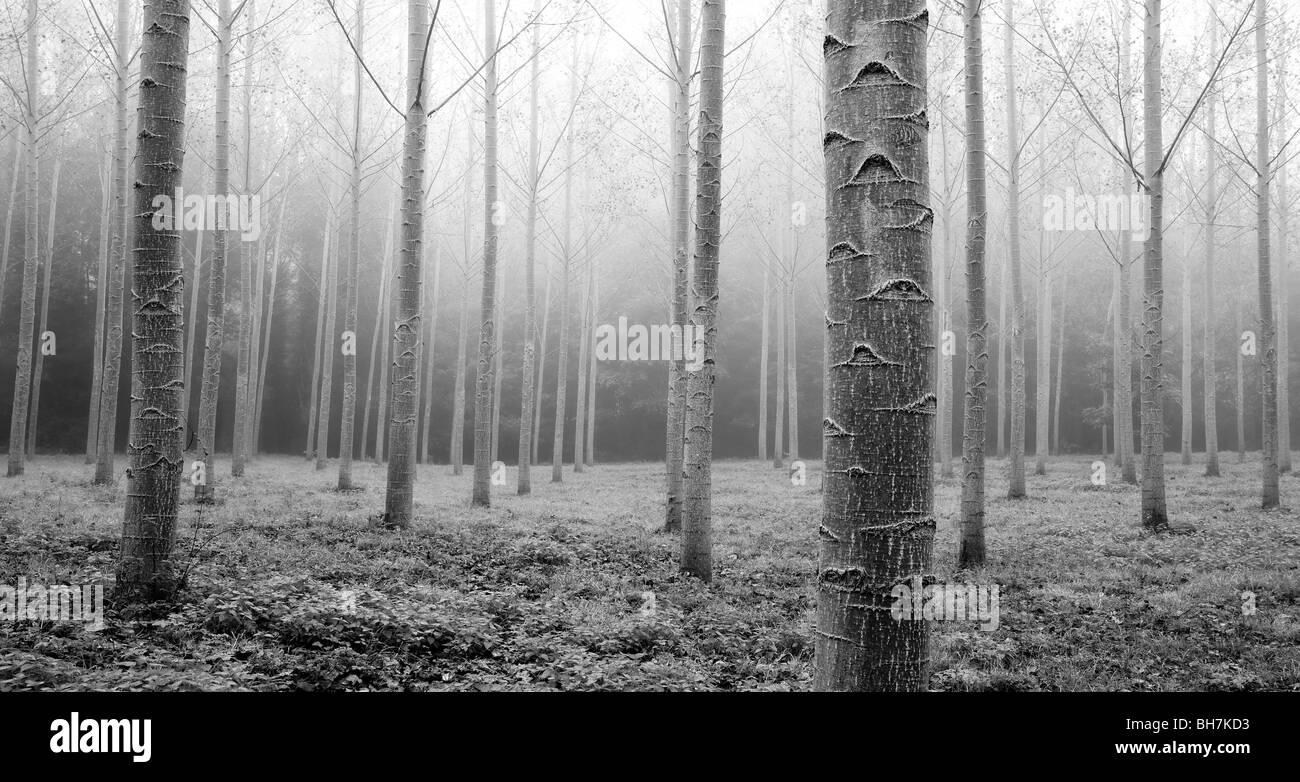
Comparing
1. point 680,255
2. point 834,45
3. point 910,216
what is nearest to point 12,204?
point 680,255

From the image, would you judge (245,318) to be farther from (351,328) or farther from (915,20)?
(915,20)

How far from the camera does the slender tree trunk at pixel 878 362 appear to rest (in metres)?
1.78

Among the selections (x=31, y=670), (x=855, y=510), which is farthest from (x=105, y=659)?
(x=855, y=510)

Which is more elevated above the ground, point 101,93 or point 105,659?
point 101,93

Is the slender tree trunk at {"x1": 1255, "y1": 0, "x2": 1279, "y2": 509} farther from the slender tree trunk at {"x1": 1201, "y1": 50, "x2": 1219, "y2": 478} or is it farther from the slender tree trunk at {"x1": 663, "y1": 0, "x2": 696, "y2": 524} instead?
the slender tree trunk at {"x1": 663, "y1": 0, "x2": 696, "y2": 524}

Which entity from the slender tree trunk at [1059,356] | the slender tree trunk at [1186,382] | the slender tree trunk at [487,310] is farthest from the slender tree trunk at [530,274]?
the slender tree trunk at [1059,356]

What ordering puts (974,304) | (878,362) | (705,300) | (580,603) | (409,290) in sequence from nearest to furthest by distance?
(878,362), (580,603), (705,300), (974,304), (409,290)

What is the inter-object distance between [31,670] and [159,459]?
1723mm

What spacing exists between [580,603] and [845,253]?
4.82 m

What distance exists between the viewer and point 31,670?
10.7 feet

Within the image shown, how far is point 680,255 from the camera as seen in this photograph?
33.8 ft

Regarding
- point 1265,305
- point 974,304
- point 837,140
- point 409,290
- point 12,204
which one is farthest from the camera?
point 12,204

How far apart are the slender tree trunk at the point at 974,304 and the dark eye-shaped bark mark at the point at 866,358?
6.73m
